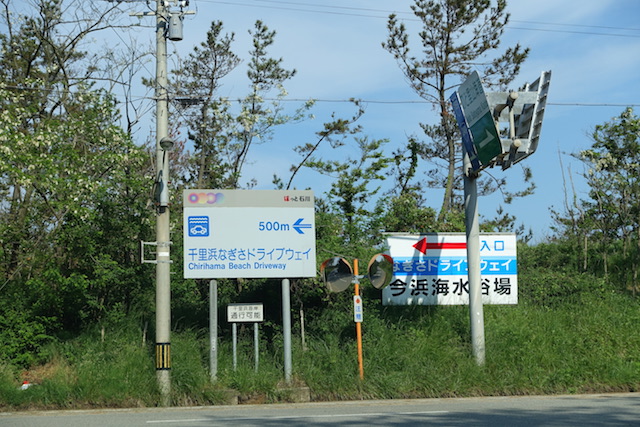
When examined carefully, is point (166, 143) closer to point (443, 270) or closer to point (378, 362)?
point (378, 362)

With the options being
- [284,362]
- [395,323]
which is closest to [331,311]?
[395,323]

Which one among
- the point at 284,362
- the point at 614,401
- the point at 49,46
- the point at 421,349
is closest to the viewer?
the point at 614,401

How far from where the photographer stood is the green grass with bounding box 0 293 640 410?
14.7 meters

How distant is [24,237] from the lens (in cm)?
1844

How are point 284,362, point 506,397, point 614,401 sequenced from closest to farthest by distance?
point 614,401
point 506,397
point 284,362

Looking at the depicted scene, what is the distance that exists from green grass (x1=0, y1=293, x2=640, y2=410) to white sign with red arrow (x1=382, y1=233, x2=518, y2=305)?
1.19 ft

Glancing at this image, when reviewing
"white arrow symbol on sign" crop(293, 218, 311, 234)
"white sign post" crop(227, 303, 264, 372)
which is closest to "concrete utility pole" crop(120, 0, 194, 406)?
"white sign post" crop(227, 303, 264, 372)

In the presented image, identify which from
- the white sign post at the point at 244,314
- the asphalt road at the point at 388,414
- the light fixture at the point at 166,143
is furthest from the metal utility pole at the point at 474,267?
the light fixture at the point at 166,143

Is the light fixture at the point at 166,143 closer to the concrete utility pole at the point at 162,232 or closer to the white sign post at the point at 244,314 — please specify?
the concrete utility pole at the point at 162,232

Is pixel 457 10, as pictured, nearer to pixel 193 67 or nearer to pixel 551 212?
pixel 551 212

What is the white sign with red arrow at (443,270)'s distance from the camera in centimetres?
1886

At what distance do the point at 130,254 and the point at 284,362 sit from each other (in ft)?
18.0

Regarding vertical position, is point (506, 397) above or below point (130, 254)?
below

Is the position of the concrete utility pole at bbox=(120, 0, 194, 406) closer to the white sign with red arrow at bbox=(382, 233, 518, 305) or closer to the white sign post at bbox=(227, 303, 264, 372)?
the white sign post at bbox=(227, 303, 264, 372)
